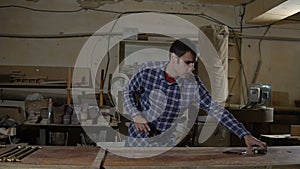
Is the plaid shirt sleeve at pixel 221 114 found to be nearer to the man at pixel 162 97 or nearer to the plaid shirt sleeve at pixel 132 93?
the man at pixel 162 97

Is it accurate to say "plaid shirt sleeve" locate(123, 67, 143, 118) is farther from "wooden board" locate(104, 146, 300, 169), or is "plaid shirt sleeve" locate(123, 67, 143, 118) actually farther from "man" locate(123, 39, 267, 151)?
"wooden board" locate(104, 146, 300, 169)

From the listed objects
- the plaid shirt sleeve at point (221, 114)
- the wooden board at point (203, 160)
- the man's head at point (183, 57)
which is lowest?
the wooden board at point (203, 160)

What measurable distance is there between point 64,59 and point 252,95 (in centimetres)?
214

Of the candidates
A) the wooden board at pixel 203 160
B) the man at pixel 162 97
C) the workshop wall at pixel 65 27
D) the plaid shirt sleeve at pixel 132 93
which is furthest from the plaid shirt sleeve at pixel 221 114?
the workshop wall at pixel 65 27

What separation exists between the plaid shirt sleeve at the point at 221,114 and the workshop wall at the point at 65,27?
219cm

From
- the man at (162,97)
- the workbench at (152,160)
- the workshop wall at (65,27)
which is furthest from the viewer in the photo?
the workshop wall at (65,27)

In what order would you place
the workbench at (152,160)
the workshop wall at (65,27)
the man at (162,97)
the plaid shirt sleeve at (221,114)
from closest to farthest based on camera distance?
1. the workbench at (152,160)
2. the plaid shirt sleeve at (221,114)
3. the man at (162,97)
4. the workshop wall at (65,27)

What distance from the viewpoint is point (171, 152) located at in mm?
1744

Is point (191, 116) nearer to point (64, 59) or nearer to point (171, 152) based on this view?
point (64, 59)

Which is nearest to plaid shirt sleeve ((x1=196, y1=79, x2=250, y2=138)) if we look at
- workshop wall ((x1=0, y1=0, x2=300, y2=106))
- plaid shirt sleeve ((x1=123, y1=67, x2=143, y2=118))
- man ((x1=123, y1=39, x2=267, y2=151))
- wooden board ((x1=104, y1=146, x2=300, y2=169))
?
man ((x1=123, y1=39, x2=267, y2=151))

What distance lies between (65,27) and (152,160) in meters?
Result: 2.99

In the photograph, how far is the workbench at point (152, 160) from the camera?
1.37 meters

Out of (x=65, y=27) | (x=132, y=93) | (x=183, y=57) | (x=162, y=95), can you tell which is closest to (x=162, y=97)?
(x=162, y=95)

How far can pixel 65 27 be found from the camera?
417 centimetres
